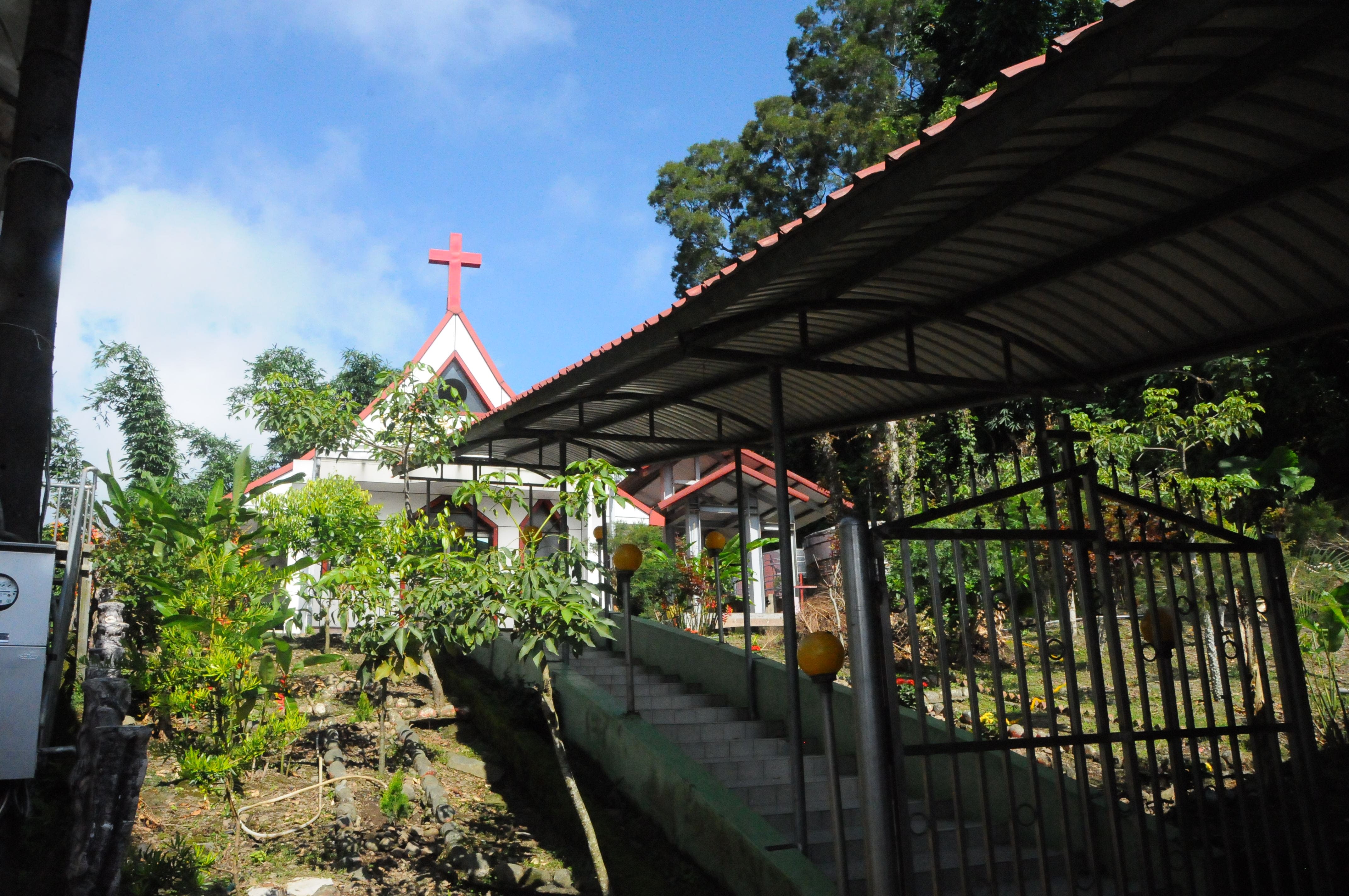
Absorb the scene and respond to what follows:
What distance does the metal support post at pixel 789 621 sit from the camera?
5.02 m

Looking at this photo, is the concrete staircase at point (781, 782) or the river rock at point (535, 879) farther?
the river rock at point (535, 879)

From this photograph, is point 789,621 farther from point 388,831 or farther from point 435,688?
point 435,688

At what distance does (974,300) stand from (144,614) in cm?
758

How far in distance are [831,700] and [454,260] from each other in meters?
20.5

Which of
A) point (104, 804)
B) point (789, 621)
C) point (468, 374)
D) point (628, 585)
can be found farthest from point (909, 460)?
point (104, 804)

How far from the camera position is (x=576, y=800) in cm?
552

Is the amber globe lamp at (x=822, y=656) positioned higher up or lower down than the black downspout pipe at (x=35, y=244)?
lower down

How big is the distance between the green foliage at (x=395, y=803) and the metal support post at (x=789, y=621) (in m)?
2.79

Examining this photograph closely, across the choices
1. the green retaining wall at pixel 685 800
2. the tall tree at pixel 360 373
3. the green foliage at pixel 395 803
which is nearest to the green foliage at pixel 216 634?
the green foliage at pixel 395 803

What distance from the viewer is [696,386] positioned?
7805mm

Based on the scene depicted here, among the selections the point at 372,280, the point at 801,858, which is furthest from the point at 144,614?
the point at 372,280

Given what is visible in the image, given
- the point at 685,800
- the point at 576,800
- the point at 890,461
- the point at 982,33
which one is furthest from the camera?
the point at 982,33

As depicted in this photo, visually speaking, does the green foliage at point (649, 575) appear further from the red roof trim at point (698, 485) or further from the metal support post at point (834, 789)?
the metal support post at point (834, 789)

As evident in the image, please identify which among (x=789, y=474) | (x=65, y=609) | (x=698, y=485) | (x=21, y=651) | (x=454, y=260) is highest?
(x=454, y=260)
